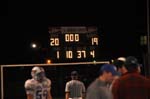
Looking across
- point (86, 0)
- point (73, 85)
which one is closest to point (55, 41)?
point (73, 85)

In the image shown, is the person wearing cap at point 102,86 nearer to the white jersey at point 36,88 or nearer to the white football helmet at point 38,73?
the white football helmet at point 38,73

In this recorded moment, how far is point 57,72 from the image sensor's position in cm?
2198

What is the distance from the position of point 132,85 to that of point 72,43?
12341 millimetres

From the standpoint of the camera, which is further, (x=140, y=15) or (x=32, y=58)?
(x=140, y=15)

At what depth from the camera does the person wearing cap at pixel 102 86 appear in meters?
6.27

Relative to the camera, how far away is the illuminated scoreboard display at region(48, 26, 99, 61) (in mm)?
18391

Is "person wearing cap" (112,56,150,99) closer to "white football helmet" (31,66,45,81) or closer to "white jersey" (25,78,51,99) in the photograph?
"white football helmet" (31,66,45,81)

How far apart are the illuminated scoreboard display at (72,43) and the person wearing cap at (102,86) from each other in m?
11.8

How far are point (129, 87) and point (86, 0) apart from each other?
27140 millimetres

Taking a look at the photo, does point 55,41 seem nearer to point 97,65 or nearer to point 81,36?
point 81,36

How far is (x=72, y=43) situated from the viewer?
1850cm

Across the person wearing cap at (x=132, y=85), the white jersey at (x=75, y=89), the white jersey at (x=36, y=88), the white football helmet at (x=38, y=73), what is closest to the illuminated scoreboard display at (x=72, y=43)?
the white jersey at (x=75, y=89)

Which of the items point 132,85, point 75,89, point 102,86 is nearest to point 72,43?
point 75,89

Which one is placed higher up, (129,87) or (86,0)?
(86,0)
